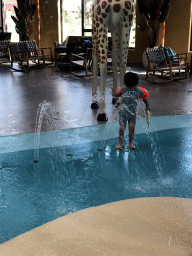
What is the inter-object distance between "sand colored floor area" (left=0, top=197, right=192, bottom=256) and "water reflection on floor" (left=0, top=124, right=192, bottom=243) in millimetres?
462

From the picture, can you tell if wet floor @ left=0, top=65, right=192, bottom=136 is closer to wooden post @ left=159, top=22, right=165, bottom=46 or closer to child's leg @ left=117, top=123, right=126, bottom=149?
child's leg @ left=117, top=123, right=126, bottom=149

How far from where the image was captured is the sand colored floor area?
5.13 ft

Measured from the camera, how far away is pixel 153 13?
1048cm

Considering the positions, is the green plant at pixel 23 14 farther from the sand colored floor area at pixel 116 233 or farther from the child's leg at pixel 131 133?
the sand colored floor area at pixel 116 233

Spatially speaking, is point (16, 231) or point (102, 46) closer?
point (16, 231)

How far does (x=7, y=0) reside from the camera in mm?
14906

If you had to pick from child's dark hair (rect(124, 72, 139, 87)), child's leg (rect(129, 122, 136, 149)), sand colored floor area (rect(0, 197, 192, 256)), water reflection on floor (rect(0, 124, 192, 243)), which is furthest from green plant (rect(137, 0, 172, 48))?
sand colored floor area (rect(0, 197, 192, 256))

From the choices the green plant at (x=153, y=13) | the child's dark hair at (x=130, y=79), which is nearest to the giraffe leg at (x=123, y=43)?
the child's dark hair at (x=130, y=79)

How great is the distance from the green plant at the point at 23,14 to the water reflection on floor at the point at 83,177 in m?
10.3

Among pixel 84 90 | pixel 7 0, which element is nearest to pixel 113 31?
pixel 84 90

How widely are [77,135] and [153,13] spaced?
757 centimetres

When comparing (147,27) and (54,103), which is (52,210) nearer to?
(54,103)

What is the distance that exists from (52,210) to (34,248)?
79cm

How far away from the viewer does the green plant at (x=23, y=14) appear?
1273 centimetres
